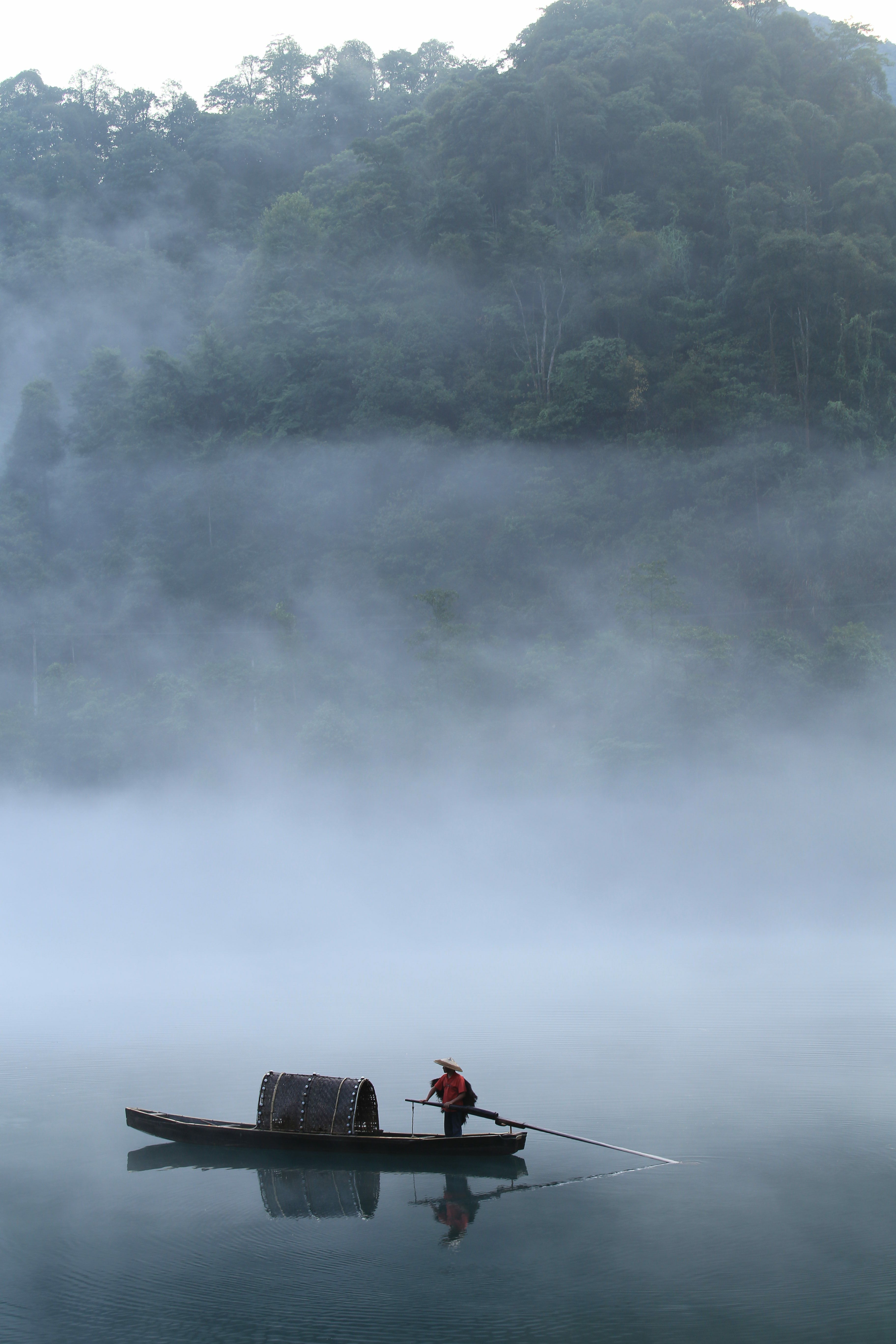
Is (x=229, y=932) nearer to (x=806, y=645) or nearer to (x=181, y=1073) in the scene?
(x=181, y=1073)

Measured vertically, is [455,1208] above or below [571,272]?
below

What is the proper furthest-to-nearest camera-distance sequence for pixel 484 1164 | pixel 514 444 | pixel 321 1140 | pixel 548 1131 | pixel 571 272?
1. pixel 571 272
2. pixel 514 444
3. pixel 484 1164
4. pixel 321 1140
5. pixel 548 1131

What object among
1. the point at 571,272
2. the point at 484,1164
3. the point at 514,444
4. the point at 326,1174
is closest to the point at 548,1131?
the point at 484,1164

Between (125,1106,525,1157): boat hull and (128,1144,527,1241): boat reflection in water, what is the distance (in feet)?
0.62

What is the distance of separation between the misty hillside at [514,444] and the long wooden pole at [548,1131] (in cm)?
1846

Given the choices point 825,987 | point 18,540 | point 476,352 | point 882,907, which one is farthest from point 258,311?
Answer: point 825,987

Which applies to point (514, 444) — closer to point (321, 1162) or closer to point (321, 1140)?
point (321, 1162)

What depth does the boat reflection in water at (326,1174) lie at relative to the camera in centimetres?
1005

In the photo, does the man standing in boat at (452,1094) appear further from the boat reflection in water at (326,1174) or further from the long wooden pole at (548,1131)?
the boat reflection in water at (326,1174)

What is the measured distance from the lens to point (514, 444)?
126ft

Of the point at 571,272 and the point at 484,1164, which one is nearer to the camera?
the point at 484,1164

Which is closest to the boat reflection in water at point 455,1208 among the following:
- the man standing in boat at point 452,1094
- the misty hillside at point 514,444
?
the man standing in boat at point 452,1094

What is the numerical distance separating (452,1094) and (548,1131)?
36.4 inches

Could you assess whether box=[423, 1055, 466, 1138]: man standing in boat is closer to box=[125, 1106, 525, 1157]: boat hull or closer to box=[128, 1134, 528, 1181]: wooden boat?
box=[125, 1106, 525, 1157]: boat hull
